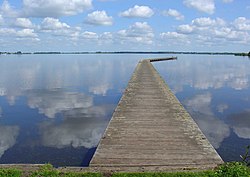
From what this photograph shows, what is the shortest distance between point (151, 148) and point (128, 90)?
1167cm

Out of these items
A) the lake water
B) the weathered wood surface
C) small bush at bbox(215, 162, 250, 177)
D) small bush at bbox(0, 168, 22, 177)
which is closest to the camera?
small bush at bbox(215, 162, 250, 177)

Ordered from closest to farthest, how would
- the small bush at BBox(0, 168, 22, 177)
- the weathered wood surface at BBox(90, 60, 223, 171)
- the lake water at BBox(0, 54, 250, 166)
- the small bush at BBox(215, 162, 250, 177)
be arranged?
the small bush at BBox(215, 162, 250, 177) < the small bush at BBox(0, 168, 22, 177) < the weathered wood surface at BBox(90, 60, 223, 171) < the lake water at BBox(0, 54, 250, 166)

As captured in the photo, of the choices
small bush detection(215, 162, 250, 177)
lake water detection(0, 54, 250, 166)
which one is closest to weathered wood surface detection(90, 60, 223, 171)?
small bush detection(215, 162, 250, 177)

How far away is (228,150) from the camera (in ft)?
42.3

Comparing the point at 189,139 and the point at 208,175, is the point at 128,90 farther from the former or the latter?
the point at 208,175

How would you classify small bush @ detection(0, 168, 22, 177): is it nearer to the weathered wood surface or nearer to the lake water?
the weathered wood surface

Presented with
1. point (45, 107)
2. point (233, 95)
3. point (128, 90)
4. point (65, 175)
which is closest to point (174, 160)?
point (65, 175)

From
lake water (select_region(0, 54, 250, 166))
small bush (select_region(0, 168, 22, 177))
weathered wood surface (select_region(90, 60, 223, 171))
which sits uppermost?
weathered wood surface (select_region(90, 60, 223, 171))

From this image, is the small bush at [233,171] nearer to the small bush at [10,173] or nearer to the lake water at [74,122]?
the small bush at [10,173]

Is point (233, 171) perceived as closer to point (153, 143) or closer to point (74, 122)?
point (153, 143)

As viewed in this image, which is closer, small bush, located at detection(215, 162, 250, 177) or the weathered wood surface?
small bush, located at detection(215, 162, 250, 177)

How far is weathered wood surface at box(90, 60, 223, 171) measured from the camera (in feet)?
26.2

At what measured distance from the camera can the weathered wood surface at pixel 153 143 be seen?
7.98 meters

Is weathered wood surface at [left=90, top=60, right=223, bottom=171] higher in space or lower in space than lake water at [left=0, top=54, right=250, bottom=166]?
higher
